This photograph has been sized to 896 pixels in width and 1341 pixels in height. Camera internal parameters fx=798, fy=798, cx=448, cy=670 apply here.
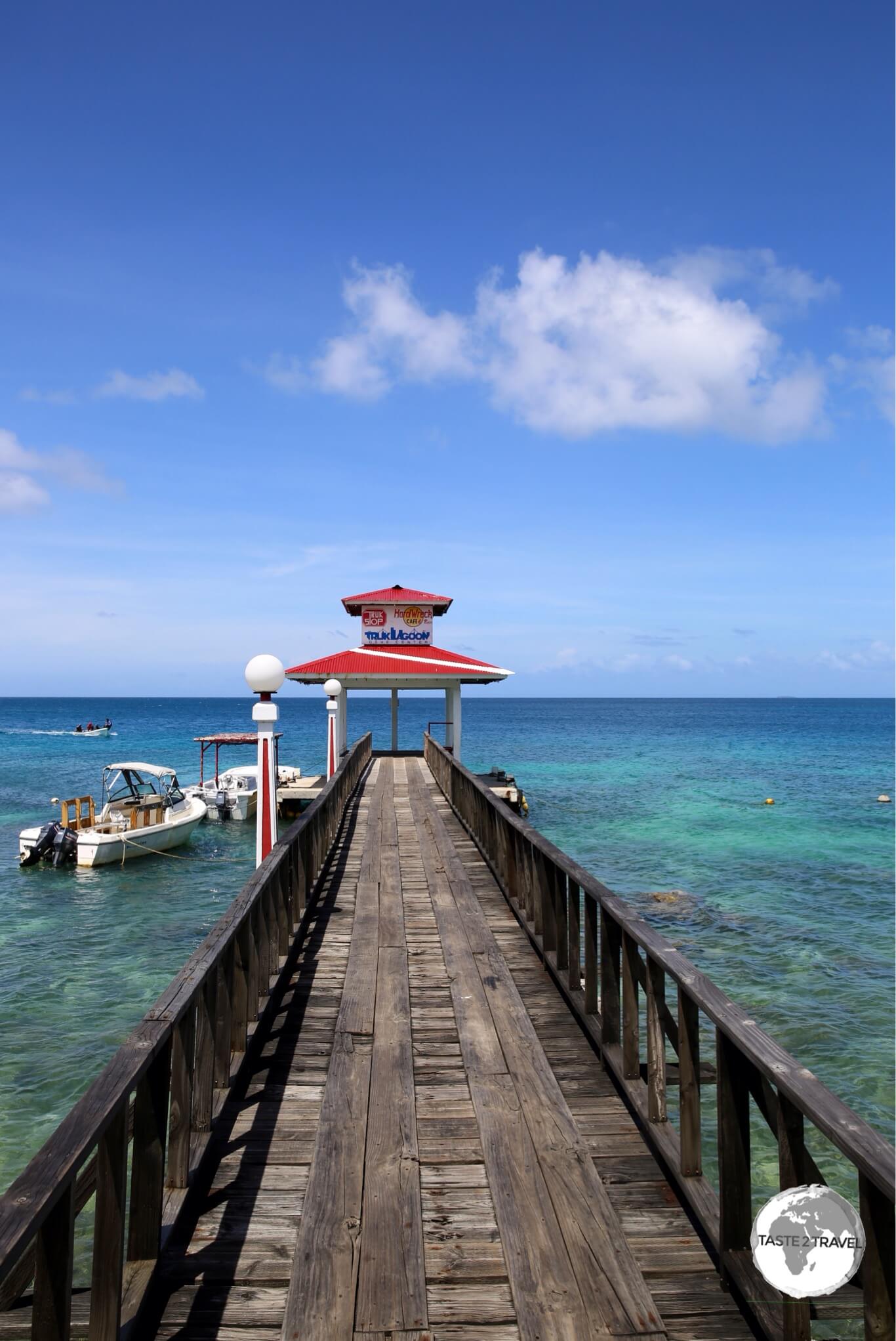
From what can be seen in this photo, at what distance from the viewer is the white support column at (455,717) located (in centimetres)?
2314

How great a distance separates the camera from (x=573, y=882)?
5148 millimetres

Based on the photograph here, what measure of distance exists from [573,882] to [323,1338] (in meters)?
3.00

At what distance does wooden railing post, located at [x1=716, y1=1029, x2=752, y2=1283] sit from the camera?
8.85 ft

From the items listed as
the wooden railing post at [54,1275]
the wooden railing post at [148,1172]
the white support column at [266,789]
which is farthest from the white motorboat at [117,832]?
the wooden railing post at [54,1275]

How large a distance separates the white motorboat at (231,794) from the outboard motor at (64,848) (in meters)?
8.02

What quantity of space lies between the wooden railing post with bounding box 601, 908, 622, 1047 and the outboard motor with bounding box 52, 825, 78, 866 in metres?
21.3

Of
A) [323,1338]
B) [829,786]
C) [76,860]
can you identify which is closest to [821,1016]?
[323,1338]

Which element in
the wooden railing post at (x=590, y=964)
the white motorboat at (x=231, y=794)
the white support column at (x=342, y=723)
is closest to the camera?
the wooden railing post at (x=590, y=964)

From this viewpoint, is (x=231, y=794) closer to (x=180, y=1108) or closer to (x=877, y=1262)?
(x=180, y=1108)

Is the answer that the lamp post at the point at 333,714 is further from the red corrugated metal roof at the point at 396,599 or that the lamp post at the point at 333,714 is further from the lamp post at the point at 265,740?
the lamp post at the point at 265,740

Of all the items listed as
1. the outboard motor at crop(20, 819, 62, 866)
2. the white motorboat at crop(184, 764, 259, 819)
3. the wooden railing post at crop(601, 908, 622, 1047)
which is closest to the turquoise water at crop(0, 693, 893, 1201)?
the outboard motor at crop(20, 819, 62, 866)

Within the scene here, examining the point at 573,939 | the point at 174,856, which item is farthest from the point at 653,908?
the point at 174,856

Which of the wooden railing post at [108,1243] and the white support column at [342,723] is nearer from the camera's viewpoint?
the wooden railing post at [108,1243]

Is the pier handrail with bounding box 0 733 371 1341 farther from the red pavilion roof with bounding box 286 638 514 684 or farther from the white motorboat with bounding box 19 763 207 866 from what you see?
the white motorboat with bounding box 19 763 207 866
